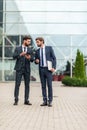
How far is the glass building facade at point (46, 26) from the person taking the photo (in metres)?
41.0

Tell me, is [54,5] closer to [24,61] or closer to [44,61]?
[24,61]

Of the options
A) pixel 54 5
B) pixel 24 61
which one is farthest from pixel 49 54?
pixel 54 5

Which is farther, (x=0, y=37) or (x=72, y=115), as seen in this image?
(x=0, y=37)

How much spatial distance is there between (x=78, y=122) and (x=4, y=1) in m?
34.8

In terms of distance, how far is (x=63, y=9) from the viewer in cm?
4241

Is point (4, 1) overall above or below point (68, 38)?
above

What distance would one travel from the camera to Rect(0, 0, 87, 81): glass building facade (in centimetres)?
4100

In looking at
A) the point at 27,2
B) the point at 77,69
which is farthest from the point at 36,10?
the point at 77,69

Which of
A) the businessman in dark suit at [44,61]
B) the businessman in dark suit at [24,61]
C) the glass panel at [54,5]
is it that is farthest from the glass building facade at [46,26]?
the businessman in dark suit at [44,61]

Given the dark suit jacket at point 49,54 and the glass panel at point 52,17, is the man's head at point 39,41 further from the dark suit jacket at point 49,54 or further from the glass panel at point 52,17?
the glass panel at point 52,17

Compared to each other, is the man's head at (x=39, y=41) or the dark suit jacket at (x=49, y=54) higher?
the man's head at (x=39, y=41)

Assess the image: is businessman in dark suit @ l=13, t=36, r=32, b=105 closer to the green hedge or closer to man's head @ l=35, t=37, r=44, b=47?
man's head @ l=35, t=37, r=44, b=47

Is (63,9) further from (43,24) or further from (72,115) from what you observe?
(72,115)

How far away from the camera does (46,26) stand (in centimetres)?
4169
